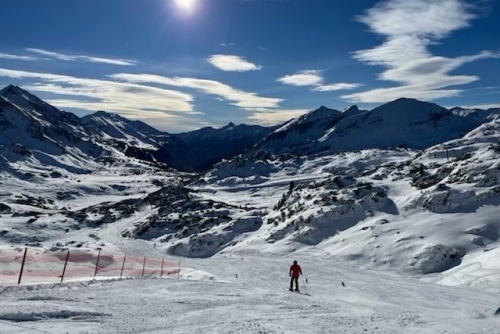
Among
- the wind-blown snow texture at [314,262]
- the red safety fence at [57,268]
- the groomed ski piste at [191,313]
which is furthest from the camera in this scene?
the red safety fence at [57,268]

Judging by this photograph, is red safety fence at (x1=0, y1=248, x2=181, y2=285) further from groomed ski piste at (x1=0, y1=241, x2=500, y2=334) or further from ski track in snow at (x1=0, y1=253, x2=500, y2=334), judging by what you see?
ski track in snow at (x1=0, y1=253, x2=500, y2=334)

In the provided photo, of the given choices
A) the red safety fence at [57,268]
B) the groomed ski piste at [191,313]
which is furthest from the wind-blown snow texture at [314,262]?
the red safety fence at [57,268]

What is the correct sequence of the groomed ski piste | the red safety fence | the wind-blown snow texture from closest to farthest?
the groomed ski piste → the wind-blown snow texture → the red safety fence

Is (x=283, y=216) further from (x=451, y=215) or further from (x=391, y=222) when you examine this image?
(x=451, y=215)

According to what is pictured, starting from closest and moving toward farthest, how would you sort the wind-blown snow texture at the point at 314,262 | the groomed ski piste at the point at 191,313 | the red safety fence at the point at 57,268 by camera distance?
the groomed ski piste at the point at 191,313
the wind-blown snow texture at the point at 314,262
the red safety fence at the point at 57,268

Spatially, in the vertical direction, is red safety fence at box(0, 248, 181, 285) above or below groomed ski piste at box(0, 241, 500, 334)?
below

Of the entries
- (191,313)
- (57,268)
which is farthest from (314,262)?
(191,313)

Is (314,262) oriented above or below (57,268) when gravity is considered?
below

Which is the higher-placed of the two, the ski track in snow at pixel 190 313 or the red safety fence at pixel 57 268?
the ski track in snow at pixel 190 313

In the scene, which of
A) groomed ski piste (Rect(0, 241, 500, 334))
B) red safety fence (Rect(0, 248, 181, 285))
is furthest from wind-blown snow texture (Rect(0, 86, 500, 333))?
red safety fence (Rect(0, 248, 181, 285))

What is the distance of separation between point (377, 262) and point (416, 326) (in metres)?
36.5

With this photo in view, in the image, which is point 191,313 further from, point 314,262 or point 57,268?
point 314,262

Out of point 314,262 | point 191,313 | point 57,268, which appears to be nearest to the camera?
point 191,313

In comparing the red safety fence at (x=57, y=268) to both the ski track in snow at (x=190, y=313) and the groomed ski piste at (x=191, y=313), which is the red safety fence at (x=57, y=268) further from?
the ski track in snow at (x=190, y=313)
